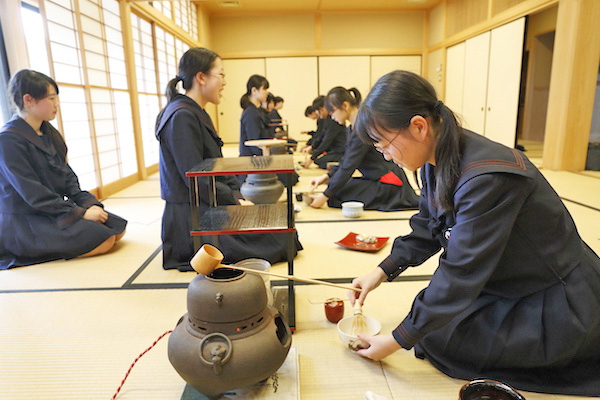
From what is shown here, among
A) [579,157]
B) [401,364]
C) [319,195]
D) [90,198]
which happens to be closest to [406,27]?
[579,157]

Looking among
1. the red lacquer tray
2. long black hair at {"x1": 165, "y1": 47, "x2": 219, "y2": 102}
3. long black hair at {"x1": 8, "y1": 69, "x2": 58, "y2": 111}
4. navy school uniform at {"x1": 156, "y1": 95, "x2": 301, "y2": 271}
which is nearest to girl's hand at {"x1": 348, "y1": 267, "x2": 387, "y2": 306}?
navy school uniform at {"x1": 156, "y1": 95, "x2": 301, "y2": 271}

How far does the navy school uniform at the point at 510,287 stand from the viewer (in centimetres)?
116

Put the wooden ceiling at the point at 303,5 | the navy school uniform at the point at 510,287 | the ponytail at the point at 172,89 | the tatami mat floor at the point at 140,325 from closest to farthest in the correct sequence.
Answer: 1. the navy school uniform at the point at 510,287
2. the tatami mat floor at the point at 140,325
3. the ponytail at the point at 172,89
4. the wooden ceiling at the point at 303,5

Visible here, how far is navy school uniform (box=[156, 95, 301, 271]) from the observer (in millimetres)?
2314

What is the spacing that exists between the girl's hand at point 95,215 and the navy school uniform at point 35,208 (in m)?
0.05

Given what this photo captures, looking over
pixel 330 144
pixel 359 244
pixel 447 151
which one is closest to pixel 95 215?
pixel 359 244

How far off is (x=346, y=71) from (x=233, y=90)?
2956 millimetres

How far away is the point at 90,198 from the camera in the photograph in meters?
2.97

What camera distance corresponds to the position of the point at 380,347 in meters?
1.38

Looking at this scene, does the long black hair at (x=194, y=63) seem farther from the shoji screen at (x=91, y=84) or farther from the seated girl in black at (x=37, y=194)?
the shoji screen at (x=91, y=84)

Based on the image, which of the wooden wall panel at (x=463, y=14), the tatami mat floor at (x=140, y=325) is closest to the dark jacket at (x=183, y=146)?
the tatami mat floor at (x=140, y=325)

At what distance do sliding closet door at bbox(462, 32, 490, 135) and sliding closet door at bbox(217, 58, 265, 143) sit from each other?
4.99 m

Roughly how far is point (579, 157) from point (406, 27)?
6.51 metres

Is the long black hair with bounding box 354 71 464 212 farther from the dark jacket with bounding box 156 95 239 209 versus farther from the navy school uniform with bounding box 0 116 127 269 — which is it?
the navy school uniform with bounding box 0 116 127 269
